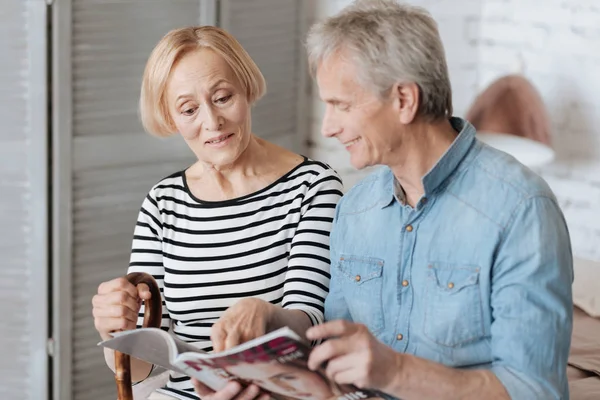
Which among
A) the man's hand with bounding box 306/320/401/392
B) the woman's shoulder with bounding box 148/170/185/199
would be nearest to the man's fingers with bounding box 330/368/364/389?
the man's hand with bounding box 306/320/401/392

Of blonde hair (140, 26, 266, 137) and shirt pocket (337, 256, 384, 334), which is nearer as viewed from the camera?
shirt pocket (337, 256, 384, 334)

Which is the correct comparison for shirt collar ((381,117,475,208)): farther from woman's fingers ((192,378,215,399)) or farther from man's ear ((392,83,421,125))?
woman's fingers ((192,378,215,399))

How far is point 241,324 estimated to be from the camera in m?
1.58

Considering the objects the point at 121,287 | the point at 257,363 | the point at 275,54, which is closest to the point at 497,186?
the point at 257,363

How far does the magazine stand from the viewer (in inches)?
50.6

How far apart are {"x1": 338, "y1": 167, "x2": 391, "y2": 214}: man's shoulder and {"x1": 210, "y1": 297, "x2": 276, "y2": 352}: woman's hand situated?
0.25 meters

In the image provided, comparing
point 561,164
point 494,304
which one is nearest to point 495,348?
point 494,304

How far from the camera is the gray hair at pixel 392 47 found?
1474mm

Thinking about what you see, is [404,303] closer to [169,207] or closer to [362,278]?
[362,278]

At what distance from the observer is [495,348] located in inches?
56.9
